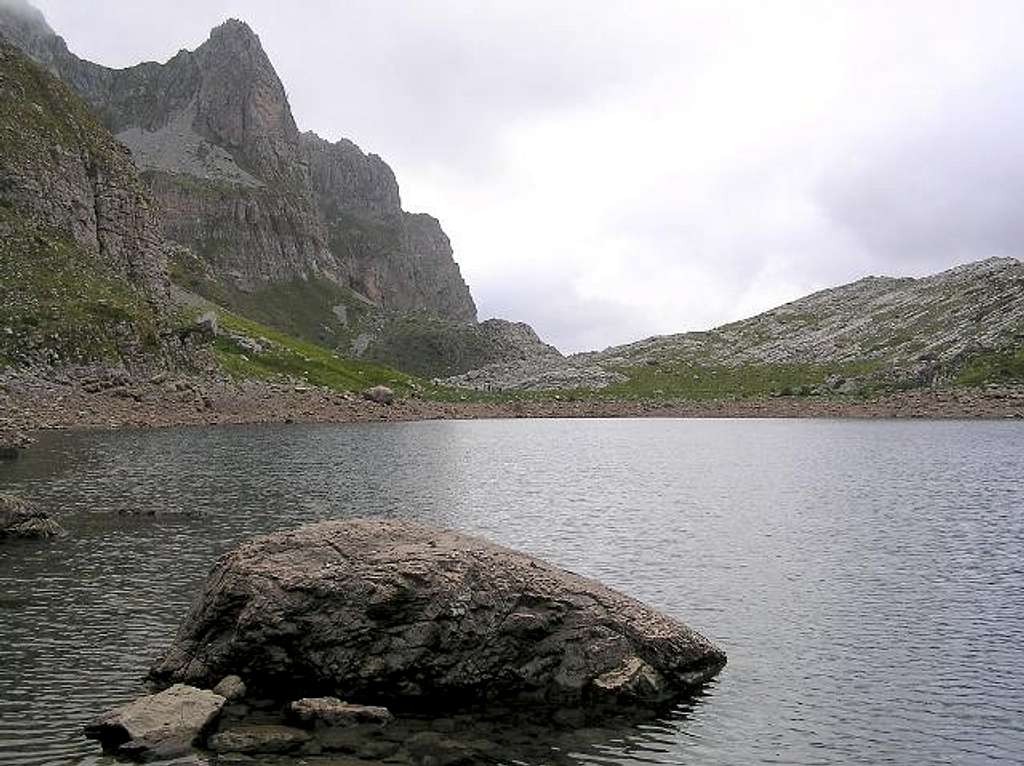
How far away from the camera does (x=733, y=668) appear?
27.3 metres

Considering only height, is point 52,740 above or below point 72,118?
below

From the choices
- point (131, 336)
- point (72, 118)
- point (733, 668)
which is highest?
point (72, 118)

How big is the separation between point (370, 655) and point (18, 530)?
2779cm

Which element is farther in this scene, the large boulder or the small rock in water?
the large boulder

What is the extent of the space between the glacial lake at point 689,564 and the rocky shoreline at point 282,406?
72.1 feet

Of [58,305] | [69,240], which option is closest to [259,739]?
[58,305]

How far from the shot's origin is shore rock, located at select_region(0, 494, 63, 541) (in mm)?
43625

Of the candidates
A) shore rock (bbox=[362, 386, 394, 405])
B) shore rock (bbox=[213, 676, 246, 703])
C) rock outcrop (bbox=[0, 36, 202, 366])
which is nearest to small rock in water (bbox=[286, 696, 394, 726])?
shore rock (bbox=[213, 676, 246, 703])

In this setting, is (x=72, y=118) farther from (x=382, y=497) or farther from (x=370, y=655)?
(x=370, y=655)

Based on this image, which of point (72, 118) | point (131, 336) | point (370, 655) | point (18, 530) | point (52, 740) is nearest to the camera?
point (52, 740)

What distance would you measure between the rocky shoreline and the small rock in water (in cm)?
7549

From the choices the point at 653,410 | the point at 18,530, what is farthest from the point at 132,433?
the point at 653,410

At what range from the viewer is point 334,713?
22.7 meters

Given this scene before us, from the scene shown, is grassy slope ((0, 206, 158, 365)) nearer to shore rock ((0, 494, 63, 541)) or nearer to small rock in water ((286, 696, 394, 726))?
shore rock ((0, 494, 63, 541))
